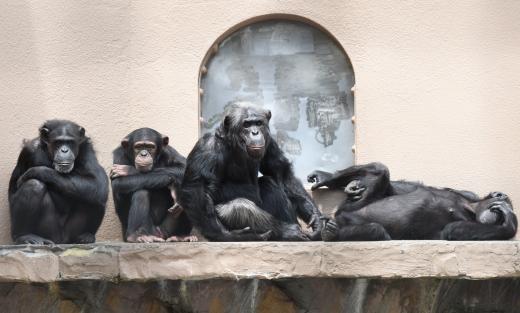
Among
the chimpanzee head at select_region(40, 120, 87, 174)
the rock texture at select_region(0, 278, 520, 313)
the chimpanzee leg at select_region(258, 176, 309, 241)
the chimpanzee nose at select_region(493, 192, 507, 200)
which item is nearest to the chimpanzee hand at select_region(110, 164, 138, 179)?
the chimpanzee head at select_region(40, 120, 87, 174)

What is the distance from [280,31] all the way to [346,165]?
1.09 metres

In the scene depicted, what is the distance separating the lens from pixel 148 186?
23.1 feet

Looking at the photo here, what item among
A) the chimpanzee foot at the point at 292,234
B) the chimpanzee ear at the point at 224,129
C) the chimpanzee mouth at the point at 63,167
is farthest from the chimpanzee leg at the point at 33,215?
the chimpanzee foot at the point at 292,234

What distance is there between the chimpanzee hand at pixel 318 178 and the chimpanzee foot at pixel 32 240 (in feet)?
5.98

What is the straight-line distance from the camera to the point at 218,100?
786 centimetres

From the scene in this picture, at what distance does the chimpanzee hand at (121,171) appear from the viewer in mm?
7098

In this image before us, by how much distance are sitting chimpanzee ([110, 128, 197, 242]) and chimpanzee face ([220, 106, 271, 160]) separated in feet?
1.97

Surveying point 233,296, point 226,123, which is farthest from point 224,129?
point 233,296

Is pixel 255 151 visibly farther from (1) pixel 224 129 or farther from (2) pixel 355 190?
(2) pixel 355 190

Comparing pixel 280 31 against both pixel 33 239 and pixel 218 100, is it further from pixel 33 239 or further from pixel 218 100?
pixel 33 239

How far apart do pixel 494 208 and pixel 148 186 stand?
7.35 feet

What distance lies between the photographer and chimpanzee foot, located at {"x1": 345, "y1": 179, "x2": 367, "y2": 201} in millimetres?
7191

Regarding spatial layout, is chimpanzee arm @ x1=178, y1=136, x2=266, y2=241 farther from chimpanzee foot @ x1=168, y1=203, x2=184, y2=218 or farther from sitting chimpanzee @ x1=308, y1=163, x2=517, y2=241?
sitting chimpanzee @ x1=308, y1=163, x2=517, y2=241

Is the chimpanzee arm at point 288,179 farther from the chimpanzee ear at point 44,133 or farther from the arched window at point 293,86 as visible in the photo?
the chimpanzee ear at point 44,133
